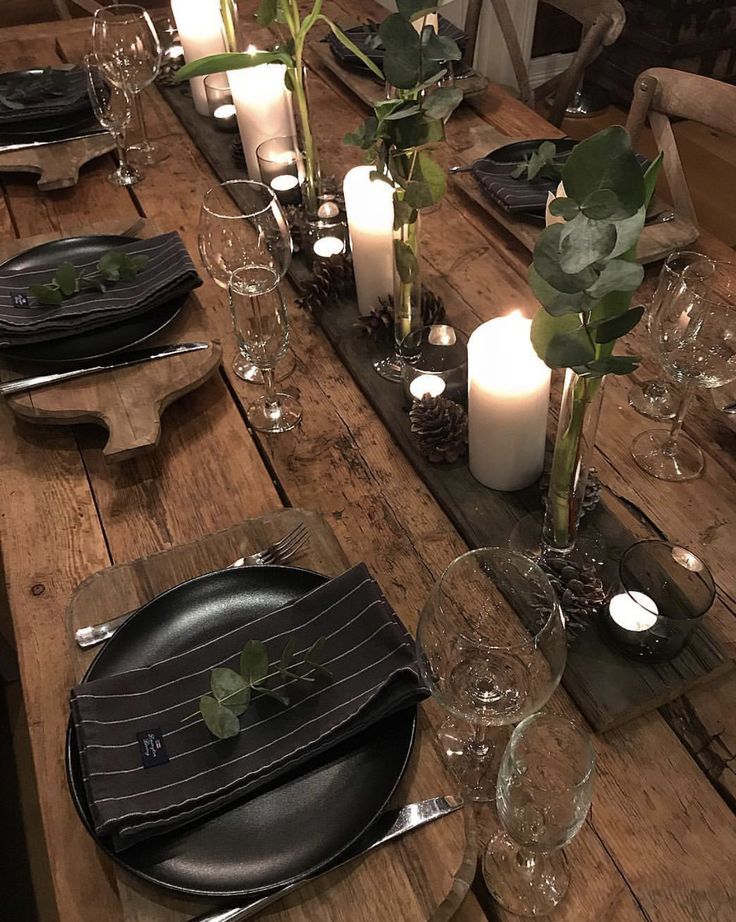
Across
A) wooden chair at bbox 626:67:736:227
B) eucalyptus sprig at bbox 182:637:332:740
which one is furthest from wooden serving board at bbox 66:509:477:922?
wooden chair at bbox 626:67:736:227

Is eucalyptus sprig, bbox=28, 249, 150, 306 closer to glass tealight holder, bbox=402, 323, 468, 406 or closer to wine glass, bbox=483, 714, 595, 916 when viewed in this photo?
glass tealight holder, bbox=402, 323, 468, 406

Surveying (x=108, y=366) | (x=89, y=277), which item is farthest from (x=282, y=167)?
(x=108, y=366)

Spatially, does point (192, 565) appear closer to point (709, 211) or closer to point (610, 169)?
point (610, 169)

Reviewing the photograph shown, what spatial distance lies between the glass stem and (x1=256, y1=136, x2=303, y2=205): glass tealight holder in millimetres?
663

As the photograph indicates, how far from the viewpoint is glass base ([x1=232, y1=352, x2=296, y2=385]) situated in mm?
1089

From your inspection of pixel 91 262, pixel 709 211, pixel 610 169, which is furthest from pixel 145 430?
pixel 709 211

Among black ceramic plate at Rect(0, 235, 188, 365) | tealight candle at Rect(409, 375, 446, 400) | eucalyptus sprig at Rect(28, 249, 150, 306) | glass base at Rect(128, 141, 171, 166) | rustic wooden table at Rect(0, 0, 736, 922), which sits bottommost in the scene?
rustic wooden table at Rect(0, 0, 736, 922)

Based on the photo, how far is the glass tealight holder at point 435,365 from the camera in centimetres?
99

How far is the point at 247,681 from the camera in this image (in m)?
0.68

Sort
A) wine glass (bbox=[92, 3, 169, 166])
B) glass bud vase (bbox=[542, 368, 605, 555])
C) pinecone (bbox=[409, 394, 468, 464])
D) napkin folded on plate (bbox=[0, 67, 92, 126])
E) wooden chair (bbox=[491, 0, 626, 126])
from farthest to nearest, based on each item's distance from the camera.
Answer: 1. wooden chair (bbox=[491, 0, 626, 126])
2. napkin folded on plate (bbox=[0, 67, 92, 126])
3. wine glass (bbox=[92, 3, 169, 166])
4. pinecone (bbox=[409, 394, 468, 464])
5. glass bud vase (bbox=[542, 368, 605, 555])

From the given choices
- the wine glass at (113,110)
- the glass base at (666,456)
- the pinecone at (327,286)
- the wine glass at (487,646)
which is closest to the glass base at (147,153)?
the wine glass at (113,110)

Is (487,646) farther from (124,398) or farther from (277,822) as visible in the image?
(124,398)

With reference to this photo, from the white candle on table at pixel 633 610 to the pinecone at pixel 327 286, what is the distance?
1.98 ft

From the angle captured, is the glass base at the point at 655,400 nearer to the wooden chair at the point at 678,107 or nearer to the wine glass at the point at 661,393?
the wine glass at the point at 661,393
